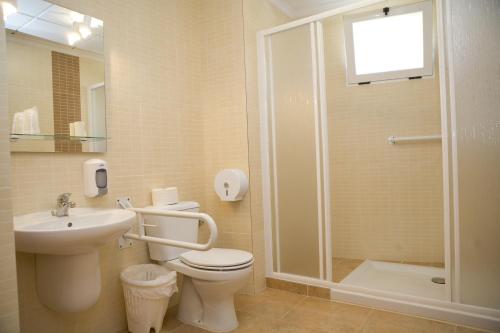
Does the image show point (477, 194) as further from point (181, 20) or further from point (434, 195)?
point (181, 20)

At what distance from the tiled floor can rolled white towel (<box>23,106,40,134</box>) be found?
136cm

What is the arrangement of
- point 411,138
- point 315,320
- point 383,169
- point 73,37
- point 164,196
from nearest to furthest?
point 73,37
point 315,320
point 164,196
point 411,138
point 383,169

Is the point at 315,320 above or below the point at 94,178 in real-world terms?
below

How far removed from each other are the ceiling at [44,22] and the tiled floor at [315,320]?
1.78 metres

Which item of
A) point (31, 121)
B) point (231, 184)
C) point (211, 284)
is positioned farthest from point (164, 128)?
point (211, 284)

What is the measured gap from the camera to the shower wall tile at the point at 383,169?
313 cm

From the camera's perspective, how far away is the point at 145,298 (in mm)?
2002

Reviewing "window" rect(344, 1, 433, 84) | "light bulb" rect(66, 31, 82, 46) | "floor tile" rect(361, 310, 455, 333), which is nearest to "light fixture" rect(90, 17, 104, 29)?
"light bulb" rect(66, 31, 82, 46)

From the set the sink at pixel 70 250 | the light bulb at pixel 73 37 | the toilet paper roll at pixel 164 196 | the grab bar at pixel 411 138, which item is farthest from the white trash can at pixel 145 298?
the grab bar at pixel 411 138

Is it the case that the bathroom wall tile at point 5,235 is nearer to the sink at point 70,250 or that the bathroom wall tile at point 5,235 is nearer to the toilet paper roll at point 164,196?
the sink at point 70,250

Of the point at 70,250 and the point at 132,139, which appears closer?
the point at 70,250

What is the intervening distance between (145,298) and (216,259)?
446 millimetres

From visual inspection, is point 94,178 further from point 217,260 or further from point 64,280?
point 217,260

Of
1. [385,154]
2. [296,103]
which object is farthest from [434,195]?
[296,103]
